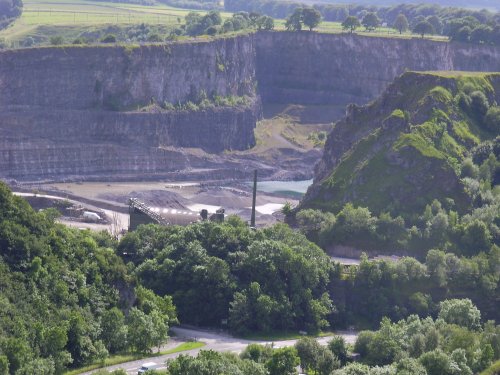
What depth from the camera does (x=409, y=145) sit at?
13762 cm

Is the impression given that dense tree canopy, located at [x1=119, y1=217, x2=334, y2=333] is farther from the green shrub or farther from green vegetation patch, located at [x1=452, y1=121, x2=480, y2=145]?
the green shrub

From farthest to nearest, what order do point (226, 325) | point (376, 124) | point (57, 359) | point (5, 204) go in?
1. point (376, 124)
2. point (226, 325)
3. point (5, 204)
4. point (57, 359)

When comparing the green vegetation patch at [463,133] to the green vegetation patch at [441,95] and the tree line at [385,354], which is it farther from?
the tree line at [385,354]

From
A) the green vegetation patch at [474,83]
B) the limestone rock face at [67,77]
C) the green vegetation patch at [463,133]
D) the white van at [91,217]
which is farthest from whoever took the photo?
the limestone rock face at [67,77]

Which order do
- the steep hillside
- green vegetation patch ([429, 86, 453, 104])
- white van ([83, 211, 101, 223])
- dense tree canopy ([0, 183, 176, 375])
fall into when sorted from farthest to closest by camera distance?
white van ([83, 211, 101, 223]) < green vegetation patch ([429, 86, 453, 104]) < the steep hillside < dense tree canopy ([0, 183, 176, 375])

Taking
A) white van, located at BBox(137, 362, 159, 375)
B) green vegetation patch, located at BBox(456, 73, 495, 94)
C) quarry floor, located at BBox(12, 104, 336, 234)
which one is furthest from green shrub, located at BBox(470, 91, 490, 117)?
white van, located at BBox(137, 362, 159, 375)

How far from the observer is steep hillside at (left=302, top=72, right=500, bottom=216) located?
5300 inches

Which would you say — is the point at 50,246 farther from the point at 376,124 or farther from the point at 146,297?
the point at 376,124

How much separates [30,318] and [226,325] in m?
17.2

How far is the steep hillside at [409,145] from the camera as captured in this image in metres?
135

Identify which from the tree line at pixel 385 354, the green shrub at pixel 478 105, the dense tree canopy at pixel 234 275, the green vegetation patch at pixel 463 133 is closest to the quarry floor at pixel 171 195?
the green vegetation patch at pixel 463 133

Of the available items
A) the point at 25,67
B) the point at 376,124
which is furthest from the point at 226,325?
the point at 25,67

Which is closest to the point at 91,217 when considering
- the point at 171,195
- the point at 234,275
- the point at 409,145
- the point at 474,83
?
the point at 171,195

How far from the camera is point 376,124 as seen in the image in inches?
Answer: 5763
